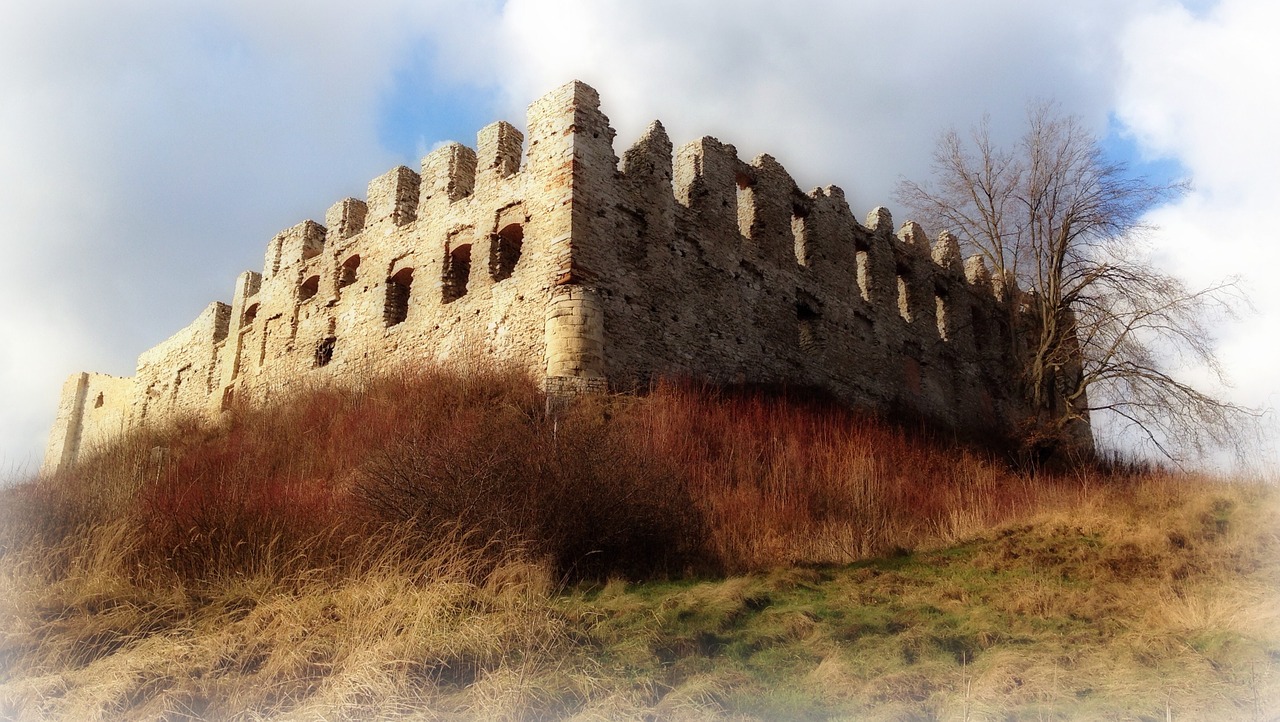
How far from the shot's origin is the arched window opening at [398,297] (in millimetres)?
17344

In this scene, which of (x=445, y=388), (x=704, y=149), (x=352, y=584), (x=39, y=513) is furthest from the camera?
(x=704, y=149)

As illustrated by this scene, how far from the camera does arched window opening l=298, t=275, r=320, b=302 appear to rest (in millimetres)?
20062

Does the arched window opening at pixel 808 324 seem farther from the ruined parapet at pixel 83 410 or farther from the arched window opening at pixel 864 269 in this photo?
the ruined parapet at pixel 83 410

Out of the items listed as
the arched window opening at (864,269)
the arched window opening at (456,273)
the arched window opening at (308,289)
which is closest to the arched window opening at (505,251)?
the arched window opening at (456,273)

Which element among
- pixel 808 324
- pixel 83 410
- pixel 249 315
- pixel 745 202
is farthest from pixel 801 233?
pixel 83 410

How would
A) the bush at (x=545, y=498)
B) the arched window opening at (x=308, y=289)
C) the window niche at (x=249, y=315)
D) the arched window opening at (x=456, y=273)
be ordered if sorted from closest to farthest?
1. the bush at (x=545, y=498)
2. the arched window opening at (x=456, y=273)
3. the arched window opening at (x=308, y=289)
4. the window niche at (x=249, y=315)

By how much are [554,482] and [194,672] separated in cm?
338

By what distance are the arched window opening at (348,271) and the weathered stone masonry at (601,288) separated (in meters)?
0.05

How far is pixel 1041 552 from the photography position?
29.6 feet

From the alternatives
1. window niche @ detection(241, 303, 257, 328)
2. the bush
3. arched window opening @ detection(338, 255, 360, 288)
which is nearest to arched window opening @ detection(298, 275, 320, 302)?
arched window opening @ detection(338, 255, 360, 288)

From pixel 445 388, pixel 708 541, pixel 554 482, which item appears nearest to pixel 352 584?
pixel 554 482

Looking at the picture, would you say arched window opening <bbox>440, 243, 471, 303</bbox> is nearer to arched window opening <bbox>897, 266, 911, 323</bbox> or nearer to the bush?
the bush

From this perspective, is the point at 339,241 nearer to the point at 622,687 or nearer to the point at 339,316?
the point at 339,316

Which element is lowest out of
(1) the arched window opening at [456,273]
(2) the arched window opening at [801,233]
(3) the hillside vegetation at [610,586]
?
(3) the hillside vegetation at [610,586]
